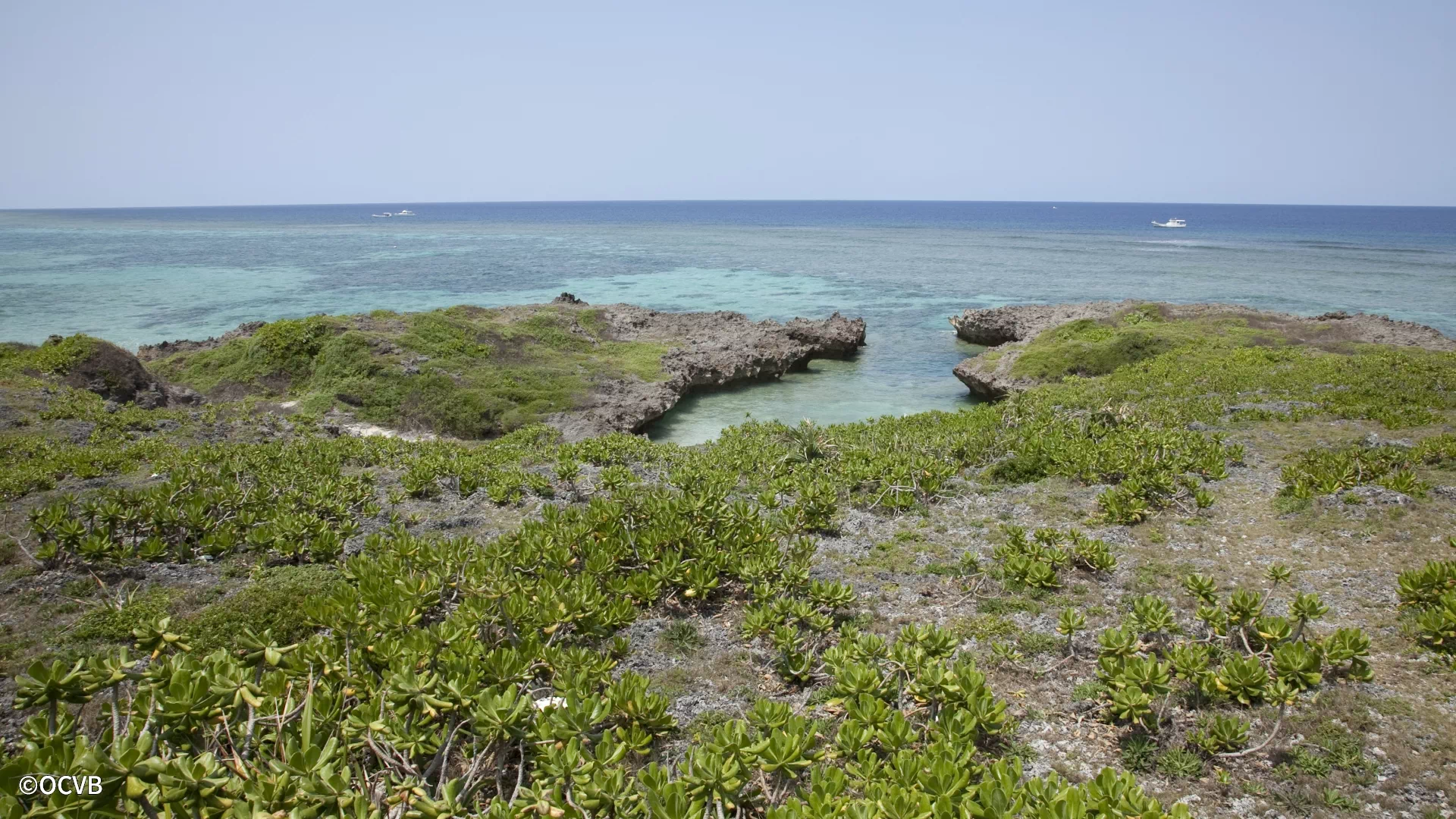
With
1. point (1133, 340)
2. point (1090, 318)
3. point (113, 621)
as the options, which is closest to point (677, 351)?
point (1133, 340)

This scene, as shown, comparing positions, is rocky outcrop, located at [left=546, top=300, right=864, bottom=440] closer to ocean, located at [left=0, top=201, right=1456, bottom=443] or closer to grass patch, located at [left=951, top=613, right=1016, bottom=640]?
ocean, located at [left=0, top=201, right=1456, bottom=443]

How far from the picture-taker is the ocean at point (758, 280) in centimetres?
3578

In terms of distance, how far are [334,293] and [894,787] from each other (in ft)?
195

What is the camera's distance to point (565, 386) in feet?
87.1

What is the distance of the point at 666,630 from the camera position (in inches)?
375

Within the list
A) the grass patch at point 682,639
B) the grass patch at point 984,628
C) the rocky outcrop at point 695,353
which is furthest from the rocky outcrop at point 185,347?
the grass patch at point 984,628

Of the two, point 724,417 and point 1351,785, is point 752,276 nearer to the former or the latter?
point 724,417

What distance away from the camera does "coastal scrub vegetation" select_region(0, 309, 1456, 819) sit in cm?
557

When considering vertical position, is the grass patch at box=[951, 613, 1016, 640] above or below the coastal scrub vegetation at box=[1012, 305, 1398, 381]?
below

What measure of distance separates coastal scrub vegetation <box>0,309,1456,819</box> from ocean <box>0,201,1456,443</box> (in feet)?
38.2

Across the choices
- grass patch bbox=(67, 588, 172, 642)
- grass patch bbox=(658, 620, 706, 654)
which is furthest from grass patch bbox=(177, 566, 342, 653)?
grass patch bbox=(658, 620, 706, 654)

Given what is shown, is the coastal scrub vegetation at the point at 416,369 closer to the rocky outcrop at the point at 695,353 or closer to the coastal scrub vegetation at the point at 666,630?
the rocky outcrop at the point at 695,353

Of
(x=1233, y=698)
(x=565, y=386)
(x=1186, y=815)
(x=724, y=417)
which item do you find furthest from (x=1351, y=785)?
(x=565, y=386)

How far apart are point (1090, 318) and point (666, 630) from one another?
3396cm
